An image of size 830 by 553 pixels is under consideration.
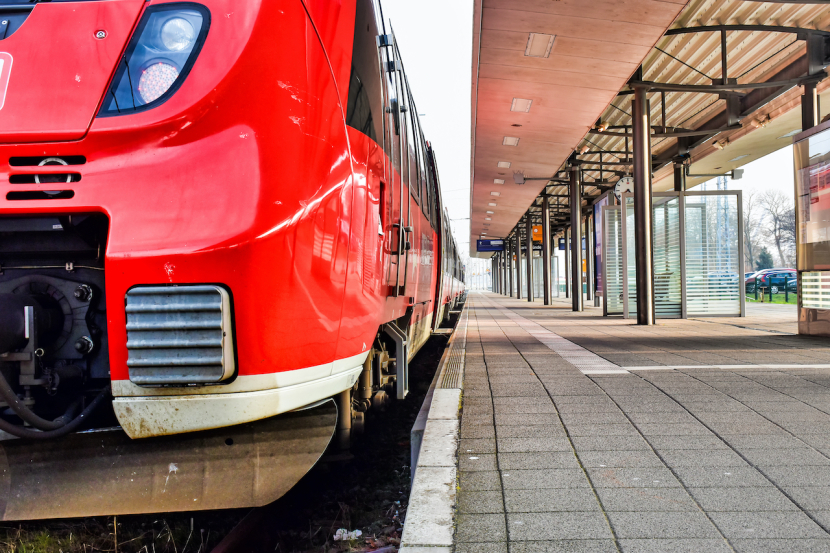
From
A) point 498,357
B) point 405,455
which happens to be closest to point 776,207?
point 498,357

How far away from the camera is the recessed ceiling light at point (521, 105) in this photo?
13359 mm

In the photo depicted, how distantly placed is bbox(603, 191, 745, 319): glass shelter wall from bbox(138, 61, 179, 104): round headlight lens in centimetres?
1481

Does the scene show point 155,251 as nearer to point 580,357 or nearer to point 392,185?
point 392,185

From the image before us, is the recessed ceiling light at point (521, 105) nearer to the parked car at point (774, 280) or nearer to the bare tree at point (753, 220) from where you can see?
the parked car at point (774, 280)

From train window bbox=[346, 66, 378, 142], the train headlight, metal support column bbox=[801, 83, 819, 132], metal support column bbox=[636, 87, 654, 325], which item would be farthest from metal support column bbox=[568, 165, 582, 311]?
the train headlight

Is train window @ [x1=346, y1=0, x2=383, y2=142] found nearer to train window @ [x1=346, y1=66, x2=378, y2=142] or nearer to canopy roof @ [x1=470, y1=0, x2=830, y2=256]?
train window @ [x1=346, y1=66, x2=378, y2=142]

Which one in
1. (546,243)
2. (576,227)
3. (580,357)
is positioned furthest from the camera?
(546,243)

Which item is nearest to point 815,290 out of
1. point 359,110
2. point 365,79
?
point 365,79

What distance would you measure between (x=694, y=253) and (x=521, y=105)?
20.2 ft

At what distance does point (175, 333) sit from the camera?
85.8 inches

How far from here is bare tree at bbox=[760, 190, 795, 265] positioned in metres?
49.0

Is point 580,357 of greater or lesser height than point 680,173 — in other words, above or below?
below

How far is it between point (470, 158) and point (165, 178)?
59.6 ft

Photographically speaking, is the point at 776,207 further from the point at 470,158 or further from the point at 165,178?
the point at 165,178
